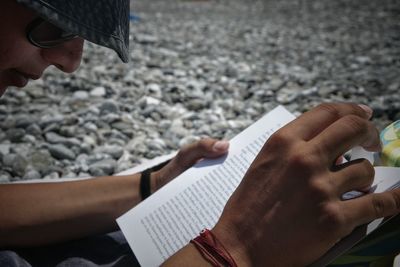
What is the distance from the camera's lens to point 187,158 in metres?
1.52

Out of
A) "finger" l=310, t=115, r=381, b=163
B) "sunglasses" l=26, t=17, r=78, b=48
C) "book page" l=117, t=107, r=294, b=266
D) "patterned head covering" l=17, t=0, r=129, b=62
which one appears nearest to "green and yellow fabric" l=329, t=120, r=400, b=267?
"finger" l=310, t=115, r=381, b=163

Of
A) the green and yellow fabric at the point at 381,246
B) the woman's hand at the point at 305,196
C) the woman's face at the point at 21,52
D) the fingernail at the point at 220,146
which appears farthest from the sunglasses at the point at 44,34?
the green and yellow fabric at the point at 381,246

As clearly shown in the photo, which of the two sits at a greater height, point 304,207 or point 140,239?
point 304,207

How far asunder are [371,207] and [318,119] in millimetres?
223

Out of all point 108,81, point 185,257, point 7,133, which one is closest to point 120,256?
point 185,257

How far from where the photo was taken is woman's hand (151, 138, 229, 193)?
1440 millimetres

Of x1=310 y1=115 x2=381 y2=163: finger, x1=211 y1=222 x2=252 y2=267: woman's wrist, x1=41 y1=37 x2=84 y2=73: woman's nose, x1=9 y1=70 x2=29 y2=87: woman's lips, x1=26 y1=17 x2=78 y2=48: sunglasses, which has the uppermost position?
x1=26 y1=17 x2=78 y2=48: sunglasses

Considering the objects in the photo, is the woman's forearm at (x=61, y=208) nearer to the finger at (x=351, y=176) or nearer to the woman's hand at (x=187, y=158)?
the woman's hand at (x=187, y=158)

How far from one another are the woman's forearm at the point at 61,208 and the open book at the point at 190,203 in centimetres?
16

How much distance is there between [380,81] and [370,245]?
3.27 meters

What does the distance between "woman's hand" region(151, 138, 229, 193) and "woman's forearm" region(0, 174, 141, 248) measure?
0.30 ft

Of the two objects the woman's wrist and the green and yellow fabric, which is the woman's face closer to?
the woman's wrist

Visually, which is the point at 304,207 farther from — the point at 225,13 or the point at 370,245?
the point at 225,13

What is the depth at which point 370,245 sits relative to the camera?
913 mm
